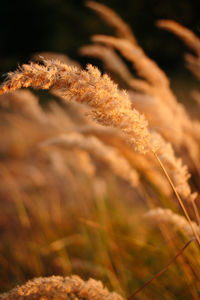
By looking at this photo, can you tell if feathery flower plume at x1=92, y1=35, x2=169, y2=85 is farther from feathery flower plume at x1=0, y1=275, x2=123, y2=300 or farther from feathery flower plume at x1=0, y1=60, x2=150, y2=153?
feathery flower plume at x1=0, y1=275, x2=123, y2=300

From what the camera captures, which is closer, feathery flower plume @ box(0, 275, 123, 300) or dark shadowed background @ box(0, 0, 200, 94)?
feathery flower plume @ box(0, 275, 123, 300)

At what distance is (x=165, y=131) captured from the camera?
1267 millimetres

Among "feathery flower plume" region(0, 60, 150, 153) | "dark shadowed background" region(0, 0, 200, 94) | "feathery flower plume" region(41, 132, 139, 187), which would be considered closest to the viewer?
"feathery flower plume" region(0, 60, 150, 153)

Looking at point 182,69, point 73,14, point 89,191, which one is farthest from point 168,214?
point 73,14

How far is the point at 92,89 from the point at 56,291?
51 centimetres

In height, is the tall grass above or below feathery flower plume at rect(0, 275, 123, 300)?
above

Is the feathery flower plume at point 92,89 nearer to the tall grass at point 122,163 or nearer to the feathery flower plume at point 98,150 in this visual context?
the tall grass at point 122,163

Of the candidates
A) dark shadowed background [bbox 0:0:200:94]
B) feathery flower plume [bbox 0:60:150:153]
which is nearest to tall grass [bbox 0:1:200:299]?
feathery flower plume [bbox 0:60:150:153]

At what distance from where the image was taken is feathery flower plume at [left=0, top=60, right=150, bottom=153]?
58 cm

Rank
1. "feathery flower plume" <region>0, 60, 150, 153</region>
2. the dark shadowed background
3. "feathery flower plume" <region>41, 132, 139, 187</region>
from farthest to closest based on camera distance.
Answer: the dark shadowed background < "feathery flower plume" <region>41, 132, 139, 187</region> < "feathery flower plume" <region>0, 60, 150, 153</region>

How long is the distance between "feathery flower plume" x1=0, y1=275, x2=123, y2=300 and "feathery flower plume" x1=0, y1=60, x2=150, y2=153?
38cm

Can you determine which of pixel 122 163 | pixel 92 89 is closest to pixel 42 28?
pixel 122 163

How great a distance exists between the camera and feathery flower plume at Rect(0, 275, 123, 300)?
0.66 metres

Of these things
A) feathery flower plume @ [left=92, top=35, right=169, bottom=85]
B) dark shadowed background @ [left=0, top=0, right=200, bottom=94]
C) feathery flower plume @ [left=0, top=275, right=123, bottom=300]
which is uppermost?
dark shadowed background @ [left=0, top=0, right=200, bottom=94]
